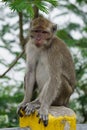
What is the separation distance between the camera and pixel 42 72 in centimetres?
630

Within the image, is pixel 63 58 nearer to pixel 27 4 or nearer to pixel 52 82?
pixel 52 82

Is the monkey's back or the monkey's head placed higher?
the monkey's head

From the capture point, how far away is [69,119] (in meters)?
4.48

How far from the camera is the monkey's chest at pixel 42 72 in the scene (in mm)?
6266

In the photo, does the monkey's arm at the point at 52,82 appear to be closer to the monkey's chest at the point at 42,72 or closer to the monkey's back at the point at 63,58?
the monkey's back at the point at 63,58

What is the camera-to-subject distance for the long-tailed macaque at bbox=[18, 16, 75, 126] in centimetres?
605

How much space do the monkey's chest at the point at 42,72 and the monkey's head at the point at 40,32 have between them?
0.75 feet

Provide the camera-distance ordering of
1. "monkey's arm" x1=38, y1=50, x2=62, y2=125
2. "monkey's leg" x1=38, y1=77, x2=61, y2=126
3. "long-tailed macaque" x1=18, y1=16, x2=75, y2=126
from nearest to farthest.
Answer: "monkey's leg" x1=38, y1=77, x2=61, y2=126 < "monkey's arm" x1=38, y1=50, x2=62, y2=125 < "long-tailed macaque" x1=18, y1=16, x2=75, y2=126

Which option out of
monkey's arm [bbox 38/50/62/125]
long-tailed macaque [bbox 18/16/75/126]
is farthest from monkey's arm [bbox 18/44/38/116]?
monkey's arm [bbox 38/50/62/125]

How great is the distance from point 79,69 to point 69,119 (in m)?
4.41

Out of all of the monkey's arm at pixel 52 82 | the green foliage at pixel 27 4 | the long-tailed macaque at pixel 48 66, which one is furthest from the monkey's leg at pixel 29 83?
the green foliage at pixel 27 4

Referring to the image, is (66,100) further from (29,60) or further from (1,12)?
(1,12)

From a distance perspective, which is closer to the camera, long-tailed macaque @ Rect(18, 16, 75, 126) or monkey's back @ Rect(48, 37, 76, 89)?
long-tailed macaque @ Rect(18, 16, 75, 126)

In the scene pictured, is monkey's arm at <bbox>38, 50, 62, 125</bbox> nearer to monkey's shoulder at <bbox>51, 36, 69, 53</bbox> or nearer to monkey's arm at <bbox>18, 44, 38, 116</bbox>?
monkey's shoulder at <bbox>51, 36, 69, 53</bbox>
